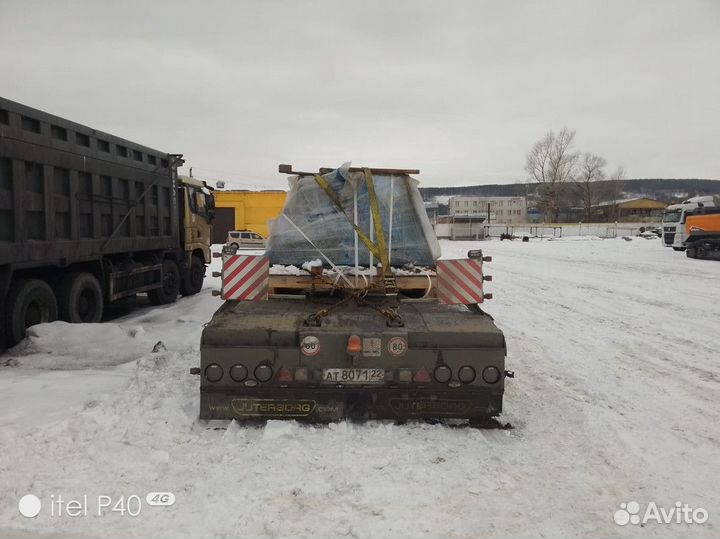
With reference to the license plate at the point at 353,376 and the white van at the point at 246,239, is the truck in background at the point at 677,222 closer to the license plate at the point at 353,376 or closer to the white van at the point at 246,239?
the white van at the point at 246,239

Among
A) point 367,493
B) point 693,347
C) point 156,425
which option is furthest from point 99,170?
point 693,347

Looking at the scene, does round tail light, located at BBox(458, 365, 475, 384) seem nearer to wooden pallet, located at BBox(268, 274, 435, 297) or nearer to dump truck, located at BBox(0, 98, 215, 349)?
wooden pallet, located at BBox(268, 274, 435, 297)

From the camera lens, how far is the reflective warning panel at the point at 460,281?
15.5ft

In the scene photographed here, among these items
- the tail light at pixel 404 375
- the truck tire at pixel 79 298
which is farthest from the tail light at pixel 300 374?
the truck tire at pixel 79 298

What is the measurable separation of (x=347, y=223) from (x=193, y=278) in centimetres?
895

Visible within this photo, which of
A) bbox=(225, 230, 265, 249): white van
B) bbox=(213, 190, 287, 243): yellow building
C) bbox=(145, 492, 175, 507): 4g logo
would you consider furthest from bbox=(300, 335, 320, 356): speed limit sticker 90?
bbox=(213, 190, 287, 243): yellow building

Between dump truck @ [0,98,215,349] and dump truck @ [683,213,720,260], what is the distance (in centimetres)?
2335

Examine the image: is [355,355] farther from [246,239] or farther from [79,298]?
[246,239]

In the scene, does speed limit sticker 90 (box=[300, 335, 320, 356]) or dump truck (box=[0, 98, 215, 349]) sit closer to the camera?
speed limit sticker 90 (box=[300, 335, 320, 356])

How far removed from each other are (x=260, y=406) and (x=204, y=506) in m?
1.00

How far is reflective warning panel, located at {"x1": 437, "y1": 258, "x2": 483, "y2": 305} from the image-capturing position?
4734 mm

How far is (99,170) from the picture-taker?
8.02 meters

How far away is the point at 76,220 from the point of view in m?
7.41

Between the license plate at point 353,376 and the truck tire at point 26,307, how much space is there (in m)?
4.78
